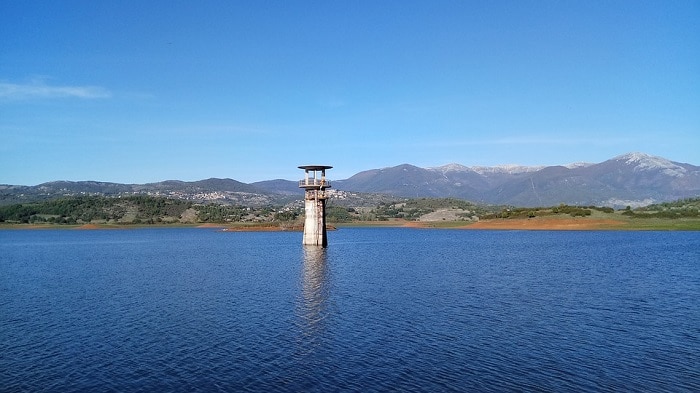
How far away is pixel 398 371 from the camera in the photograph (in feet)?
88.4

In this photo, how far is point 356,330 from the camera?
3600 cm

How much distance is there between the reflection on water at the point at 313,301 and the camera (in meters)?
35.2

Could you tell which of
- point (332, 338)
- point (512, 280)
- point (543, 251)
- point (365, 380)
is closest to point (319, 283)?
point (512, 280)

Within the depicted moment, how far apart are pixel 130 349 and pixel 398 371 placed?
602 inches

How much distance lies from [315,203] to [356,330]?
207 ft

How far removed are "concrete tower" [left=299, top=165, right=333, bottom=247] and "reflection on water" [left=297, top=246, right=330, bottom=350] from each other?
57.1 feet

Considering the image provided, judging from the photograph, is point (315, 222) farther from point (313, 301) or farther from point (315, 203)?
point (313, 301)

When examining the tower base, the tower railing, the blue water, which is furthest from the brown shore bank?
the blue water

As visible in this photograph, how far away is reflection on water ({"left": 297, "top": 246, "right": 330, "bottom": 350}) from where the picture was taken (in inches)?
1384

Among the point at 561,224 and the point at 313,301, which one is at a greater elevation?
the point at 561,224

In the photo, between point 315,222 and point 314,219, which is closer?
point 314,219

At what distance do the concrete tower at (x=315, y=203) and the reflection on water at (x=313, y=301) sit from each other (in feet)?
57.1

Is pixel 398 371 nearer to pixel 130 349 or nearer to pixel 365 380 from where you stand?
pixel 365 380

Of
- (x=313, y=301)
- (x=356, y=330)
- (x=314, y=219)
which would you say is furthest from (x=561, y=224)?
(x=356, y=330)
